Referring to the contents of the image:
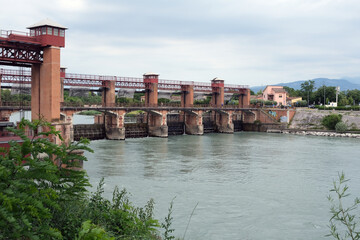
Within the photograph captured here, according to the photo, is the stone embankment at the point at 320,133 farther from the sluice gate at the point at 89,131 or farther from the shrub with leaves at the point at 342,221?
the shrub with leaves at the point at 342,221

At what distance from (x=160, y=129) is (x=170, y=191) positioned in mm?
42629

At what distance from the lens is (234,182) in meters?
33.4

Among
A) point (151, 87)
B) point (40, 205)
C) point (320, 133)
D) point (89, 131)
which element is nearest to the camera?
point (40, 205)

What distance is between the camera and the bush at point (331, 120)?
82.3 m

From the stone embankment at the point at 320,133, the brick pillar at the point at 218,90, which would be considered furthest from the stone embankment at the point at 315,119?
the brick pillar at the point at 218,90

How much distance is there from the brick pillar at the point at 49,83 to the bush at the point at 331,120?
62169 mm

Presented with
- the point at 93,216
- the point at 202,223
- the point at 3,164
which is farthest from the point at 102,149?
the point at 3,164

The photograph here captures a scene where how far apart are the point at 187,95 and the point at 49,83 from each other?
45210mm

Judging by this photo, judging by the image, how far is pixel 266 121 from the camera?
3620 inches

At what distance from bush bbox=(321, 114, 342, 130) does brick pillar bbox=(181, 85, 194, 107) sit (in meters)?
29.6

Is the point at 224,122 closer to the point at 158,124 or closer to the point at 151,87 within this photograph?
the point at 158,124

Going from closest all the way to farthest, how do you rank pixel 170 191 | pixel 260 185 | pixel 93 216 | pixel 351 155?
pixel 93 216, pixel 170 191, pixel 260 185, pixel 351 155

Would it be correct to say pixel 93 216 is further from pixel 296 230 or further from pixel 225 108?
pixel 225 108

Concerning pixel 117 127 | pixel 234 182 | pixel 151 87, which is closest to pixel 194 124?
pixel 151 87
